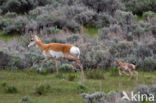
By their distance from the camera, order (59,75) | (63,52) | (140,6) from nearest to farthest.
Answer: (59,75) < (63,52) < (140,6)

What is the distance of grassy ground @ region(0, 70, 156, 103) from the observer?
11.5 m

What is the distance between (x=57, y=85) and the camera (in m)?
12.8

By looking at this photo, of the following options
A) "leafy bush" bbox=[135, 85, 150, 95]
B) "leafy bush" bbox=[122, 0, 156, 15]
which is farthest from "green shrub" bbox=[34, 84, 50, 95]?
"leafy bush" bbox=[122, 0, 156, 15]

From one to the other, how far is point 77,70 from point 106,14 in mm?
8807

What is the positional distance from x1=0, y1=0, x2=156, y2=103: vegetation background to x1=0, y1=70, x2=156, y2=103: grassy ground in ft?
0.10

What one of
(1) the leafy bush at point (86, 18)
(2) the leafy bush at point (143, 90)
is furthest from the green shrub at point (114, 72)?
(1) the leafy bush at point (86, 18)

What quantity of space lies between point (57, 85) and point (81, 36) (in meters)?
6.23

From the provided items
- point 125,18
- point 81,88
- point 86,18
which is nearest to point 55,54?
point 81,88

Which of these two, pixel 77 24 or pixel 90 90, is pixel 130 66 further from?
pixel 77 24

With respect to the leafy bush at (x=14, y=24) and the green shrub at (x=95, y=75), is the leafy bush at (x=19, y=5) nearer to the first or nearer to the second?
the leafy bush at (x=14, y=24)

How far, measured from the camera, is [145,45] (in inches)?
672

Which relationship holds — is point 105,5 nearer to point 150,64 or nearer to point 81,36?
point 81,36

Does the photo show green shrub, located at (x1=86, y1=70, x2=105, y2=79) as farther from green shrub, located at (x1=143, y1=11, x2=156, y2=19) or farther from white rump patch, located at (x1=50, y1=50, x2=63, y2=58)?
green shrub, located at (x1=143, y1=11, x2=156, y2=19)

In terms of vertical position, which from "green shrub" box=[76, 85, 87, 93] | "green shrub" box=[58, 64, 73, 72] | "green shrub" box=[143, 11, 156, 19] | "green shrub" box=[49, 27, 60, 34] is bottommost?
"green shrub" box=[76, 85, 87, 93]
